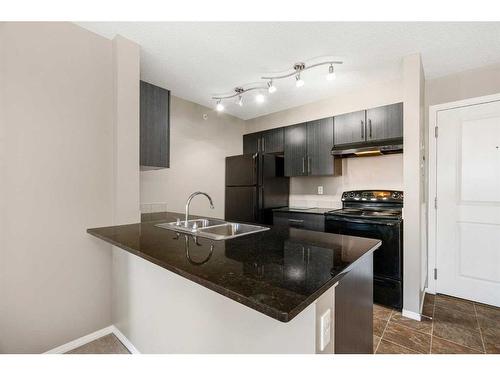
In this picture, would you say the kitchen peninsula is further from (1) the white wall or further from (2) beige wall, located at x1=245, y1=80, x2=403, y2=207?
(2) beige wall, located at x1=245, y1=80, x2=403, y2=207

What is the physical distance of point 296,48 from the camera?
2.11m

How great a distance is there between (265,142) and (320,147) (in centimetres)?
98

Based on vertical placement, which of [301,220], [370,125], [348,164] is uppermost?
[370,125]

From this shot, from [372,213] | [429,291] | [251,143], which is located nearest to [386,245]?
[372,213]

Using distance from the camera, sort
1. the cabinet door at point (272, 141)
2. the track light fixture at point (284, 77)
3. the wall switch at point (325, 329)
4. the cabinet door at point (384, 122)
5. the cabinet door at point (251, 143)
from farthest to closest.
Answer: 1. the cabinet door at point (251, 143)
2. the cabinet door at point (272, 141)
3. the cabinet door at point (384, 122)
4. the track light fixture at point (284, 77)
5. the wall switch at point (325, 329)

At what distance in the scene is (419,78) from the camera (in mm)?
2219

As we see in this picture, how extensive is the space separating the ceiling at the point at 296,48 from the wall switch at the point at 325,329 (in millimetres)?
1939

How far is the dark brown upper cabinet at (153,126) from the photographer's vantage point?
229cm

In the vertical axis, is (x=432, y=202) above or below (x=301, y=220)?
above

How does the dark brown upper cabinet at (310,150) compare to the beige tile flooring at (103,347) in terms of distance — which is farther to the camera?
the dark brown upper cabinet at (310,150)

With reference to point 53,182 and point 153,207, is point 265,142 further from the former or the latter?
point 53,182

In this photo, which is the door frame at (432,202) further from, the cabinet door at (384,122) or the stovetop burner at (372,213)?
the cabinet door at (384,122)

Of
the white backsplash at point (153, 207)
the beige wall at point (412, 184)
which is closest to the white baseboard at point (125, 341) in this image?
the white backsplash at point (153, 207)

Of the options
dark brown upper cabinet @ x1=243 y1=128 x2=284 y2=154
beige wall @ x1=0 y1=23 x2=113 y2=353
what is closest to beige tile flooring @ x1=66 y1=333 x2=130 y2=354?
beige wall @ x1=0 y1=23 x2=113 y2=353
